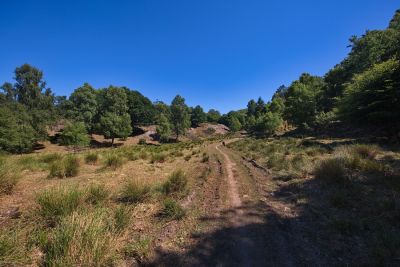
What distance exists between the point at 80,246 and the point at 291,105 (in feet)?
135

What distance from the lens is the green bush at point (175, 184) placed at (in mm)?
7305

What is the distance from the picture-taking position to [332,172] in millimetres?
7332

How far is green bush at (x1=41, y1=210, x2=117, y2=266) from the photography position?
3113mm

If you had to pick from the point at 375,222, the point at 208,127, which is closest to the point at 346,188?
the point at 375,222

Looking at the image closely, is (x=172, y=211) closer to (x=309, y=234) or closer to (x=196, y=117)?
(x=309, y=234)

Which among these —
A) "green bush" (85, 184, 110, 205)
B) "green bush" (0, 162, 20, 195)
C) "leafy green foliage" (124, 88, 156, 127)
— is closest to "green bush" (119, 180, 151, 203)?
"green bush" (85, 184, 110, 205)

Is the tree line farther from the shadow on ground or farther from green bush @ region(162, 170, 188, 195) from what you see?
the shadow on ground

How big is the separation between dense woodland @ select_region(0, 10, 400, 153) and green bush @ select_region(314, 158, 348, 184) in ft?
39.7

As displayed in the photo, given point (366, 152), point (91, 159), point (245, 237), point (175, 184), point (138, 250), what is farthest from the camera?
point (91, 159)

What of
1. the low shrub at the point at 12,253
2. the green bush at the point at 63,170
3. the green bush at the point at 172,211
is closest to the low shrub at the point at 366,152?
the green bush at the point at 172,211

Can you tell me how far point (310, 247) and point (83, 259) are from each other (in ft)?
13.5

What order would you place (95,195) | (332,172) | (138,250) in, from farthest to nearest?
(332,172), (95,195), (138,250)

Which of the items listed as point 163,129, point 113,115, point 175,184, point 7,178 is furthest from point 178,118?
point 7,178

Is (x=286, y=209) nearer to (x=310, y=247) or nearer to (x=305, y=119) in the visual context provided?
(x=310, y=247)
